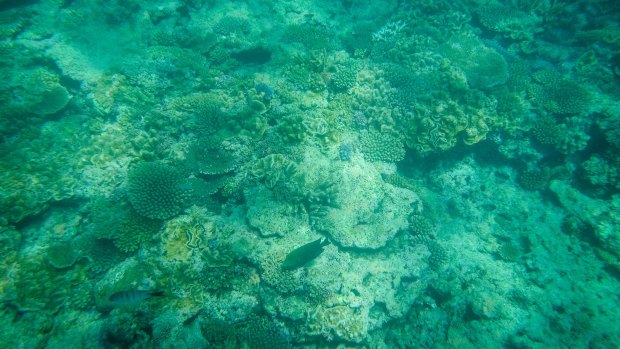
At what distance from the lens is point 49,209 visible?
17.4 ft

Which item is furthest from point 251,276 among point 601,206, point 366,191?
point 601,206

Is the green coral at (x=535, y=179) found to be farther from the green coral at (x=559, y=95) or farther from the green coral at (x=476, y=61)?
the green coral at (x=476, y=61)

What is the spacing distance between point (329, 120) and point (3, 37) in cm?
901

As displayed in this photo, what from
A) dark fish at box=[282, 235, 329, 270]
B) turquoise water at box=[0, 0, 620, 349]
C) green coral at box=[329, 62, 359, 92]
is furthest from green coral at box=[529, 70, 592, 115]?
dark fish at box=[282, 235, 329, 270]

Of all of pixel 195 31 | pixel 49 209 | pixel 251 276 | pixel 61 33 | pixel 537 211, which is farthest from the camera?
pixel 195 31

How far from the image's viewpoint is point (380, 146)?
22.3 ft

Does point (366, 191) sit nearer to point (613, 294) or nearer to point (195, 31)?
point (613, 294)

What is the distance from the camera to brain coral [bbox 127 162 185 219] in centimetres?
479

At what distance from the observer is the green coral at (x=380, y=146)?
22.2 feet

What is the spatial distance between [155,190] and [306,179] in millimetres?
2615

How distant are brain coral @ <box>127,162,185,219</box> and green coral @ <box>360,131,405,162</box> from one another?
13.2ft

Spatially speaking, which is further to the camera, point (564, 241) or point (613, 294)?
point (564, 241)

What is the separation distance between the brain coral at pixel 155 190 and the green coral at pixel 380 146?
4037 mm

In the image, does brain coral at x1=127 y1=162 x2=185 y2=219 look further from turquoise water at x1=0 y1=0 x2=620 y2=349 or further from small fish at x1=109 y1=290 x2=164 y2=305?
small fish at x1=109 y1=290 x2=164 y2=305
